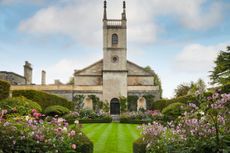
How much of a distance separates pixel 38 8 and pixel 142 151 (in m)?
7.48

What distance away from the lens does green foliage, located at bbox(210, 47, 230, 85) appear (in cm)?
3541

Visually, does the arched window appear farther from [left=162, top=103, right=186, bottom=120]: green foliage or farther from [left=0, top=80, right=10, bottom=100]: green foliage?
[left=0, top=80, right=10, bottom=100]: green foliage

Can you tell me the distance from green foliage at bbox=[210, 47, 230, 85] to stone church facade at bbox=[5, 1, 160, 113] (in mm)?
9095

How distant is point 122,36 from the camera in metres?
44.5

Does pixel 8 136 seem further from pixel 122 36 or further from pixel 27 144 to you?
pixel 122 36

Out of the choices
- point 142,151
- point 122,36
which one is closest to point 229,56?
point 122,36

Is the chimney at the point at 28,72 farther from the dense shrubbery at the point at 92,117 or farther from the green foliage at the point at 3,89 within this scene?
the green foliage at the point at 3,89

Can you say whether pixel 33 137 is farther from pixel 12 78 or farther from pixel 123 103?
pixel 12 78

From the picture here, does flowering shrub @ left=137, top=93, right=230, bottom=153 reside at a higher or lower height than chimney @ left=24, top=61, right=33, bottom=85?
lower

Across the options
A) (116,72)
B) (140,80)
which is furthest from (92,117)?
(140,80)

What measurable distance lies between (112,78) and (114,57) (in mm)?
2734

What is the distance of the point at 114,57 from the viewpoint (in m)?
44.1

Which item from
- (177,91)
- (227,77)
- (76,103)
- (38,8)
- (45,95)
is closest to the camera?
(38,8)

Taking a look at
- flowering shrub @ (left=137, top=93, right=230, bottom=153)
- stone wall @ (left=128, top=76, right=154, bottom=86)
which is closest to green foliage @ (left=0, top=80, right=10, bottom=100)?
flowering shrub @ (left=137, top=93, right=230, bottom=153)
